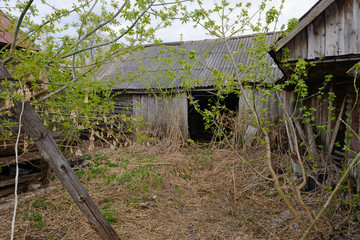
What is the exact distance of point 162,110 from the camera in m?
10.1

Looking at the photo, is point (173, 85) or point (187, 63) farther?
point (173, 85)

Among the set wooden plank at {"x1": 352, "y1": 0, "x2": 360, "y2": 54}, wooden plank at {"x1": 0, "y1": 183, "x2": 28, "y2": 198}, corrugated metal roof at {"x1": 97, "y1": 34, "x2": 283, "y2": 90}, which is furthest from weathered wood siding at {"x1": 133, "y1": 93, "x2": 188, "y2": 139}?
wooden plank at {"x1": 352, "y1": 0, "x2": 360, "y2": 54}

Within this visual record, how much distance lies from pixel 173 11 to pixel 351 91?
372cm

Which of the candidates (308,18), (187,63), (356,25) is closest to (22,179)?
(187,63)

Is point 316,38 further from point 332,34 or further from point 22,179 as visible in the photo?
point 22,179

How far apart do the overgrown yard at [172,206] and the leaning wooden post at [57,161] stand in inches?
37.9

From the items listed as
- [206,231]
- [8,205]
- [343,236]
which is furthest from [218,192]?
[8,205]

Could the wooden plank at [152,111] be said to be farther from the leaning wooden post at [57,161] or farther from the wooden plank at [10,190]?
the leaning wooden post at [57,161]

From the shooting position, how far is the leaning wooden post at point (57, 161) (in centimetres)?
257

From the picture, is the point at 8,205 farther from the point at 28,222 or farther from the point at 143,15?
the point at 143,15

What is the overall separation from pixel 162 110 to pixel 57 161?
24.4 ft


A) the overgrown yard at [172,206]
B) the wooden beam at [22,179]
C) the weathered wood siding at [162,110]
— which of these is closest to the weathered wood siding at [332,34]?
the overgrown yard at [172,206]

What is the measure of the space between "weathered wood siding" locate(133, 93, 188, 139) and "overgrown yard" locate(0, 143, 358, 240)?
3044mm

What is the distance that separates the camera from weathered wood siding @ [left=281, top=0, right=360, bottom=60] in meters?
4.12
